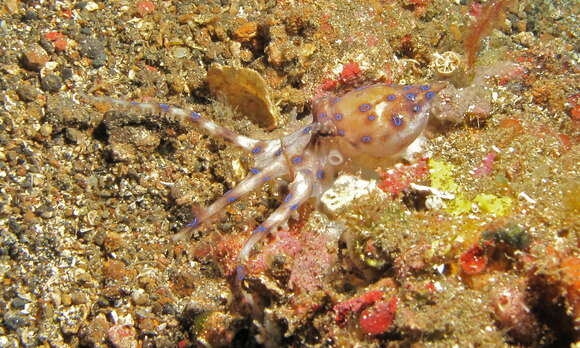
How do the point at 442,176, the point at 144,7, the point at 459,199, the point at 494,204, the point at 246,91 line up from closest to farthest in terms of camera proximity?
the point at 494,204 < the point at 459,199 < the point at 442,176 < the point at 246,91 < the point at 144,7

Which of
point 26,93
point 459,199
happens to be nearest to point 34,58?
point 26,93

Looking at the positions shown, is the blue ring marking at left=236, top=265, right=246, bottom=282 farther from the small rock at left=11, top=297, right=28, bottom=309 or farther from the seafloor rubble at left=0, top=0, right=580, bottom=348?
the small rock at left=11, top=297, right=28, bottom=309

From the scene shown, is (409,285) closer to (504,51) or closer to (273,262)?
(273,262)

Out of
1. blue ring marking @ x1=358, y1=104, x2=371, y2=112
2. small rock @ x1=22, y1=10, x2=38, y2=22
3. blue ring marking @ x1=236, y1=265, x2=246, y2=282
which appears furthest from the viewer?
small rock @ x1=22, y1=10, x2=38, y2=22

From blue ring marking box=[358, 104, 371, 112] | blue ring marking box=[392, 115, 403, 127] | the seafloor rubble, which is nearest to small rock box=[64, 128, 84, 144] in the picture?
the seafloor rubble

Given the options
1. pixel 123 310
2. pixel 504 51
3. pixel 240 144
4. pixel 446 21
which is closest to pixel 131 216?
pixel 123 310

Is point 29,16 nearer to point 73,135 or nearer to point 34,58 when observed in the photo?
point 34,58

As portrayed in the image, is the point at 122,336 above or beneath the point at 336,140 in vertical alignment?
beneath
